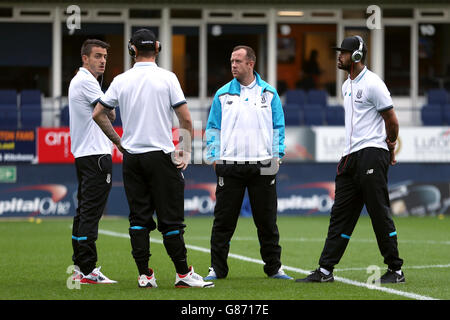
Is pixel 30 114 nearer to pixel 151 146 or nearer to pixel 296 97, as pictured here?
pixel 296 97

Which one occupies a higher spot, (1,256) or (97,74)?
(97,74)

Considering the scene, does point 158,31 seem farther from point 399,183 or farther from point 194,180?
point 399,183

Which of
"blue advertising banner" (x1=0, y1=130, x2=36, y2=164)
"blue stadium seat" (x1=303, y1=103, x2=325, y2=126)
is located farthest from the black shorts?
"blue stadium seat" (x1=303, y1=103, x2=325, y2=126)

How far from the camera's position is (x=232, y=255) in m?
12.1

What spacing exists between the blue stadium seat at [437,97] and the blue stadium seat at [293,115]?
4.18 meters

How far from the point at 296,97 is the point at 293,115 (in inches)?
51.2

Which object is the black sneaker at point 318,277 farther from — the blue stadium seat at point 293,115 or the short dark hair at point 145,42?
the blue stadium seat at point 293,115

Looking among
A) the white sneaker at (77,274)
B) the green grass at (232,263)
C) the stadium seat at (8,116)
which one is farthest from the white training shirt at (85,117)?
the stadium seat at (8,116)

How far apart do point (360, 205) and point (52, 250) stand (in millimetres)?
5352

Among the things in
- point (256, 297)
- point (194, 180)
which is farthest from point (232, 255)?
point (194, 180)

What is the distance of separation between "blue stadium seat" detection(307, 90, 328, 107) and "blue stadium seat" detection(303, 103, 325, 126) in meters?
1.03

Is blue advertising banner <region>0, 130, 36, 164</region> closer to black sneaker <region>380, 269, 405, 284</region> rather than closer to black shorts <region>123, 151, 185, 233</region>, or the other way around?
black shorts <region>123, 151, 185, 233</region>

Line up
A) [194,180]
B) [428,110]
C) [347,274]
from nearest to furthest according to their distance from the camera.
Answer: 1. [347,274]
2. [194,180]
3. [428,110]

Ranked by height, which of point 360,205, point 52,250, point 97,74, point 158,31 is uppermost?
point 158,31
